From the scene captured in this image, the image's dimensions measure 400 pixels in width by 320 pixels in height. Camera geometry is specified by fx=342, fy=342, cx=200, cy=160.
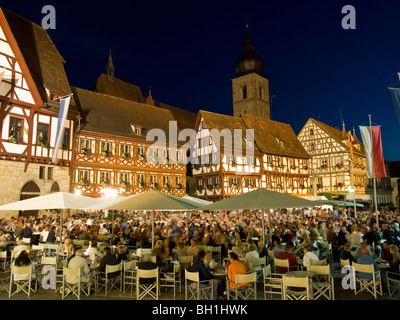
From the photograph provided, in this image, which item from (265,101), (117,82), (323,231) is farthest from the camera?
(265,101)

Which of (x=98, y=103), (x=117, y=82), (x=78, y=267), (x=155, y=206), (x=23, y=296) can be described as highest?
(x=117, y=82)

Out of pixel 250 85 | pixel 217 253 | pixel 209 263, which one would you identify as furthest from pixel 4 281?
pixel 250 85

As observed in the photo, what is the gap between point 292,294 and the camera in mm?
6770

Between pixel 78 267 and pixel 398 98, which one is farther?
pixel 398 98

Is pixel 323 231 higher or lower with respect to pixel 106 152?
lower

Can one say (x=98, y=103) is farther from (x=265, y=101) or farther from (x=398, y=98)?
(x=265, y=101)

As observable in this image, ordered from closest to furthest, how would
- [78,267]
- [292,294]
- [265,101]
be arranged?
[292,294], [78,267], [265,101]

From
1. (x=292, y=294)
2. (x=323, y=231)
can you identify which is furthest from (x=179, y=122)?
(x=292, y=294)

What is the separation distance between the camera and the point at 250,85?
60.6 meters

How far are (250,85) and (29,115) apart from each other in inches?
1741

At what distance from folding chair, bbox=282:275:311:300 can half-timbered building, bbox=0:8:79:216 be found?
776 inches

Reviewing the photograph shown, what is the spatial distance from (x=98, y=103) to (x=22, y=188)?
12.3 meters

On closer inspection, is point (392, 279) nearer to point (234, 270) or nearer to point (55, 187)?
point (234, 270)

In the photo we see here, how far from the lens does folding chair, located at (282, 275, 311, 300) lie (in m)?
6.17
